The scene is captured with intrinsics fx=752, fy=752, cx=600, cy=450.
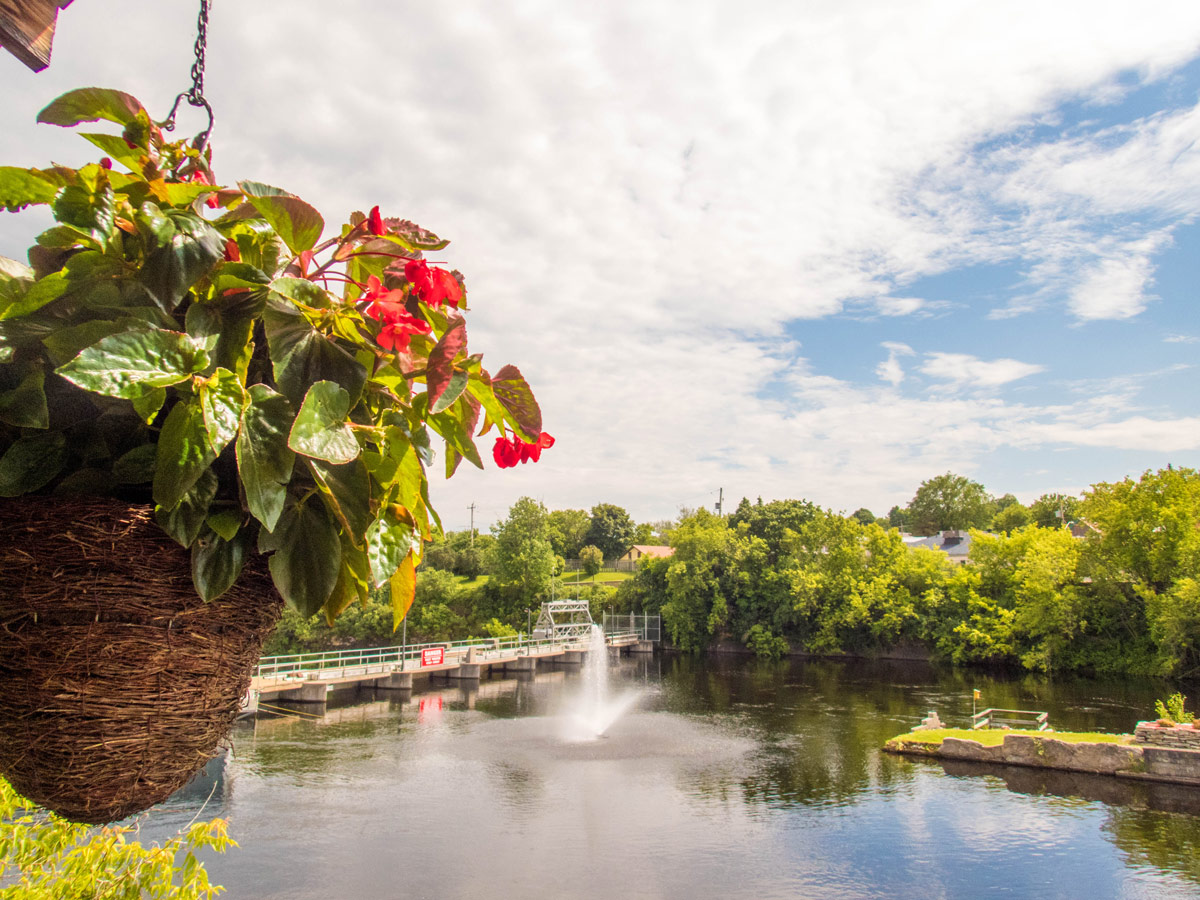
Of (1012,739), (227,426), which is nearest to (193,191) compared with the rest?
(227,426)

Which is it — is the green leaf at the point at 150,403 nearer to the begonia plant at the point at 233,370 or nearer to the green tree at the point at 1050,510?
the begonia plant at the point at 233,370

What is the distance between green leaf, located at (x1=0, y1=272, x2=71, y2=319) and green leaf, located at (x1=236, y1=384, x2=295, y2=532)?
9.4 inches

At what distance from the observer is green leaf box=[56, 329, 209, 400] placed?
2.18ft

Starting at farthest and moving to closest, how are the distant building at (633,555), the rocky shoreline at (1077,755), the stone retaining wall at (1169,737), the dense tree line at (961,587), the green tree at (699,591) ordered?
the distant building at (633,555) → the green tree at (699,591) → the dense tree line at (961,587) → the stone retaining wall at (1169,737) → the rocky shoreline at (1077,755)

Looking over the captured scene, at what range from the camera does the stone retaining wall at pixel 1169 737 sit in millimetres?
16031

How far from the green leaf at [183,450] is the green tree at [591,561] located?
218 ft

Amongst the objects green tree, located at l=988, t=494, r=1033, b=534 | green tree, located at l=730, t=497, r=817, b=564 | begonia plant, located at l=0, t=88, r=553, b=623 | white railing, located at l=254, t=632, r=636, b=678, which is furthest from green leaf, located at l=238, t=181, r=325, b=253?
green tree, located at l=988, t=494, r=1033, b=534

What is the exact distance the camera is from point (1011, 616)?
111 feet

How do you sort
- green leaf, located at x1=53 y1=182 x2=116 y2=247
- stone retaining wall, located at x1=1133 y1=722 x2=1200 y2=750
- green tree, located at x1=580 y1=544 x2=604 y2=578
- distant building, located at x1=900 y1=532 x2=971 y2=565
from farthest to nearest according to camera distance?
green tree, located at x1=580 y1=544 x2=604 y2=578
distant building, located at x1=900 y1=532 x2=971 y2=565
stone retaining wall, located at x1=1133 y1=722 x2=1200 y2=750
green leaf, located at x1=53 y1=182 x2=116 y2=247

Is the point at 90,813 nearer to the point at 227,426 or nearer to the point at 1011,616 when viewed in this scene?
the point at 227,426

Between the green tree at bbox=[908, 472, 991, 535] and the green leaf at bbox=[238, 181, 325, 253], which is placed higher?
the green tree at bbox=[908, 472, 991, 535]

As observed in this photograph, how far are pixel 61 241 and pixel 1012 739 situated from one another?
20.8m

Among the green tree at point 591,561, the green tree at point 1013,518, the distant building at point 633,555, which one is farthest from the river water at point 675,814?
the green tree at point 591,561

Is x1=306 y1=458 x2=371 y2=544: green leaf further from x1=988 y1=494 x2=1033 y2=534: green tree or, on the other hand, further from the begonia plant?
x1=988 y1=494 x2=1033 y2=534: green tree
